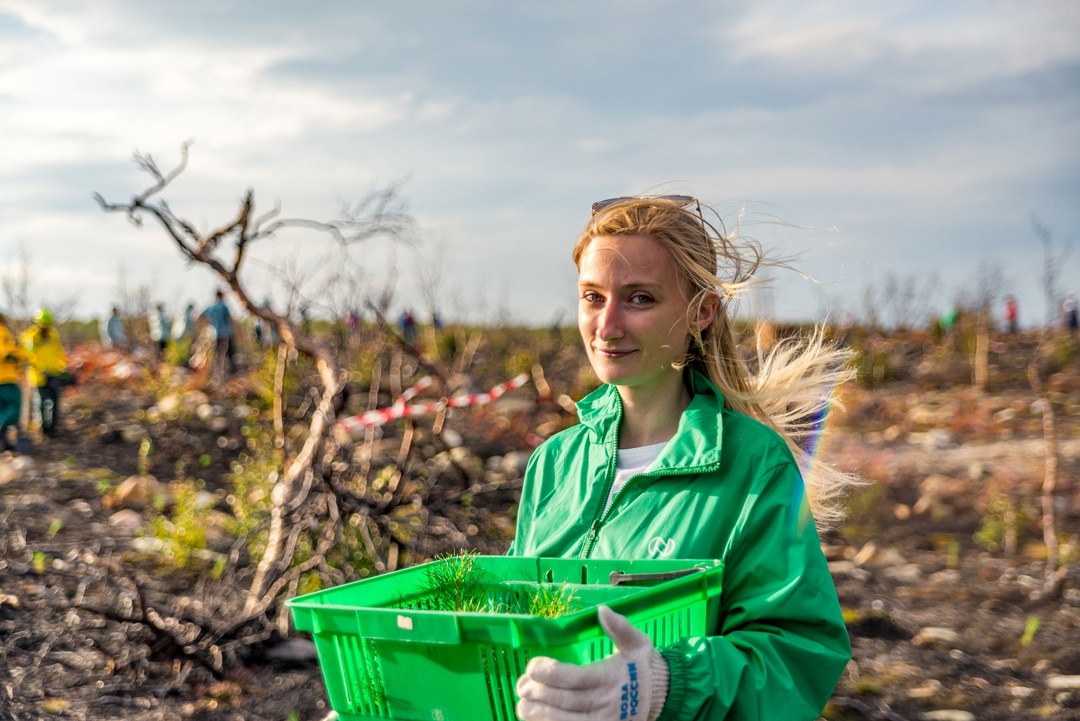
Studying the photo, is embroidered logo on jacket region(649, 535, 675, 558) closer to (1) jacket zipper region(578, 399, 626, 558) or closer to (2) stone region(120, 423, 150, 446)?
(1) jacket zipper region(578, 399, 626, 558)

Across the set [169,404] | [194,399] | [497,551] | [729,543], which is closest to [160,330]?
[194,399]

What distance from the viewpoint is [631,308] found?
2273 mm

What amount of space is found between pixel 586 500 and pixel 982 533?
685cm

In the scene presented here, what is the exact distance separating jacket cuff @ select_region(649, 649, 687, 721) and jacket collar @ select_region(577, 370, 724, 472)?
509mm

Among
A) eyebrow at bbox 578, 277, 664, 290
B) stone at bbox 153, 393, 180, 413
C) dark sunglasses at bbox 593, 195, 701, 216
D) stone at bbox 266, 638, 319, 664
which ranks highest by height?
dark sunglasses at bbox 593, 195, 701, 216

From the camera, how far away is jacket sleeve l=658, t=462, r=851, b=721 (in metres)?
1.69

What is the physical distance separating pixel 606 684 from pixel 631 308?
3.21 ft

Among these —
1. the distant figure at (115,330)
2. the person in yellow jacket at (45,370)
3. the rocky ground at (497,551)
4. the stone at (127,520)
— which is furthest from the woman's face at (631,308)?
the distant figure at (115,330)

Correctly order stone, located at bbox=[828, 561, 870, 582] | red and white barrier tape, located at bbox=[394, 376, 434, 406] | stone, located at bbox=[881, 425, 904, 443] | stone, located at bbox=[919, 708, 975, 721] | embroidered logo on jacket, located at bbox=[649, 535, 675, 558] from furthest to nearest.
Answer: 1. stone, located at bbox=[881, 425, 904, 443]
2. red and white barrier tape, located at bbox=[394, 376, 434, 406]
3. stone, located at bbox=[828, 561, 870, 582]
4. stone, located at bbox=[919, 708, 975, 721]
5. embroidered logo on jacket, located at bbox=[649, 535, 675, 558]

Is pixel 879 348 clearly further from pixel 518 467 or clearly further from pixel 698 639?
pixel 698 639

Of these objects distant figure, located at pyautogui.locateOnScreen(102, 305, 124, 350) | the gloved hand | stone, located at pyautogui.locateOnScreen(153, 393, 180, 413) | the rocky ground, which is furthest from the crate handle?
distant figure, located at pyautogui.locateOnScreen(102, 305, 124, 350)

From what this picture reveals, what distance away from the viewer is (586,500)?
7.60 feet

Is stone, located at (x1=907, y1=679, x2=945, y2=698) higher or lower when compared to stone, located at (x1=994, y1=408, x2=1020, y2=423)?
lower

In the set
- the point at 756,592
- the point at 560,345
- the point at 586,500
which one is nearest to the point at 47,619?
the point at 586,500
